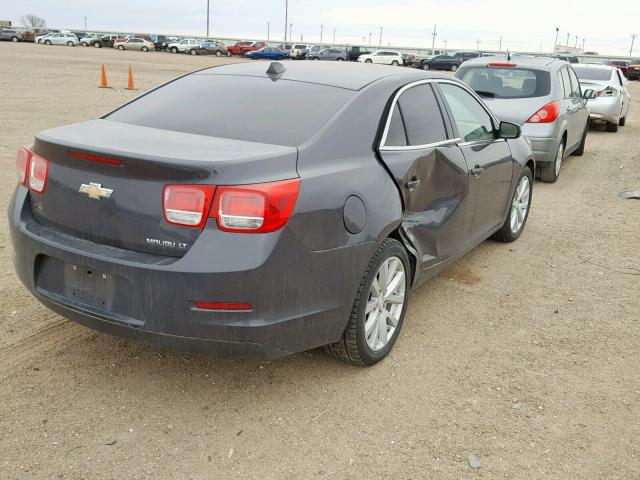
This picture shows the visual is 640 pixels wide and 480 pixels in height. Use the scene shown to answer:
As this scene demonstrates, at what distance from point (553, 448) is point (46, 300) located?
2.56 m

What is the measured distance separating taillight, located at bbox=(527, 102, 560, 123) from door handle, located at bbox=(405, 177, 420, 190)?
5333mm

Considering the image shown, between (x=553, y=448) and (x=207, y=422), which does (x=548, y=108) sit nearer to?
(x=553, y=448)

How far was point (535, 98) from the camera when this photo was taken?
8.70m

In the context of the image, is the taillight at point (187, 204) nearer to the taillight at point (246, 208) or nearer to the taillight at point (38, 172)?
the taillight at point (246, 208)

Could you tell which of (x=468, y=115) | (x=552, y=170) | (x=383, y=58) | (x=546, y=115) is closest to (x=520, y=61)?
(x=546, y=115)

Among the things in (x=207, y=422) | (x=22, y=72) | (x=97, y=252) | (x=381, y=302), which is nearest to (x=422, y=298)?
(x=381, y=302)

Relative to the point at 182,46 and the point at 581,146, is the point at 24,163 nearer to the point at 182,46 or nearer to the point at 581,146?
the point at 581,146

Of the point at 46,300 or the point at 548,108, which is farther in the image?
the point at 548,108

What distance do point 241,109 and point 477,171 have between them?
6.33ft

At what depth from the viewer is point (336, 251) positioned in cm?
314

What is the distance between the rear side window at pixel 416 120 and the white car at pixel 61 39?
72.1 m

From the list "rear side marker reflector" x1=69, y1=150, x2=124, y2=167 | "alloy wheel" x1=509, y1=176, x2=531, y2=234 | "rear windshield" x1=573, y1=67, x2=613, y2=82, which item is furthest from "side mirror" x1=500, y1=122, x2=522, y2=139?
"rear windshield" x1=573, y1=67, x2=613, y2=82

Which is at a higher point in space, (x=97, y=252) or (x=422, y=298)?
(x=97, y=252)

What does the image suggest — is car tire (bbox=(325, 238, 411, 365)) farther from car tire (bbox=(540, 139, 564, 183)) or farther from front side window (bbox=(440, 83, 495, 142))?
car tire (bbox=(540, 139, 564, 183))
